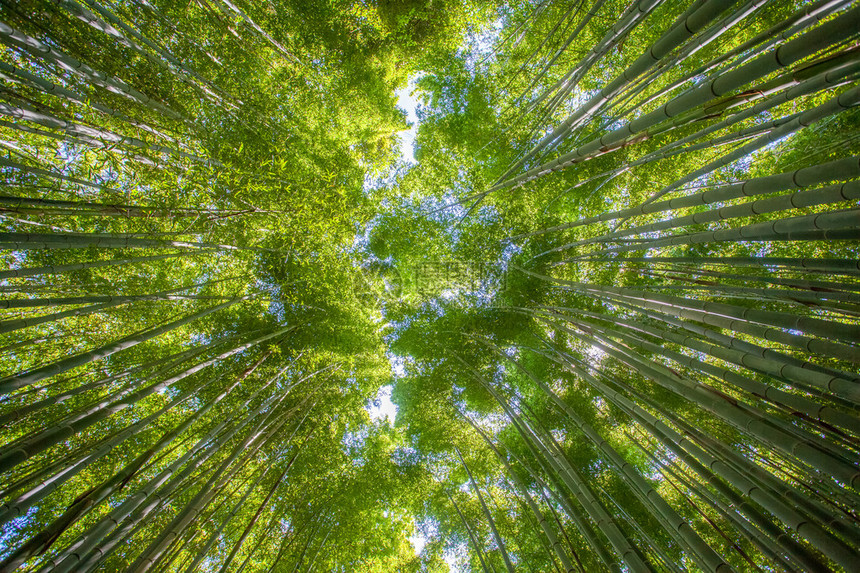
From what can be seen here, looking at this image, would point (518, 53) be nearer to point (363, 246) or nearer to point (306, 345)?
point (363, 246)

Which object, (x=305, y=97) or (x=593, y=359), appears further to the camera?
(x=593, y=359)

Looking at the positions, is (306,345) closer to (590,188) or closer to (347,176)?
(347,176)

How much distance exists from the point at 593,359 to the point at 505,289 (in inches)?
88.5

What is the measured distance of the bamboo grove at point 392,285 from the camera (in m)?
2.88

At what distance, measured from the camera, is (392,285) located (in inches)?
294

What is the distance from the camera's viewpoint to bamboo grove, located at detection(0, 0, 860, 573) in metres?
2.88

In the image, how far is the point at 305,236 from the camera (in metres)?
4.86

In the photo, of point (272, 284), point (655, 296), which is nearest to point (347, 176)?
point (272, 284)

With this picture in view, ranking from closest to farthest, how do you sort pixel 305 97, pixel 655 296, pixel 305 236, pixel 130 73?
1. pixel 655 296
2. pixel 130 73
3. pixel 305 236
4. pixel 305 97

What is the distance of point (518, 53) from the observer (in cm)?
641

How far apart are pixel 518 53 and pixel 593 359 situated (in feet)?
20.2

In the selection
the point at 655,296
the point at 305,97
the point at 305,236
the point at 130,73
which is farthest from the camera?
the point at 305,97

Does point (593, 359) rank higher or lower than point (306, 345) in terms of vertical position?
lower

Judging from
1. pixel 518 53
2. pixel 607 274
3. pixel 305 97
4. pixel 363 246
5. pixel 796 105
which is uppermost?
pixel 305 97
